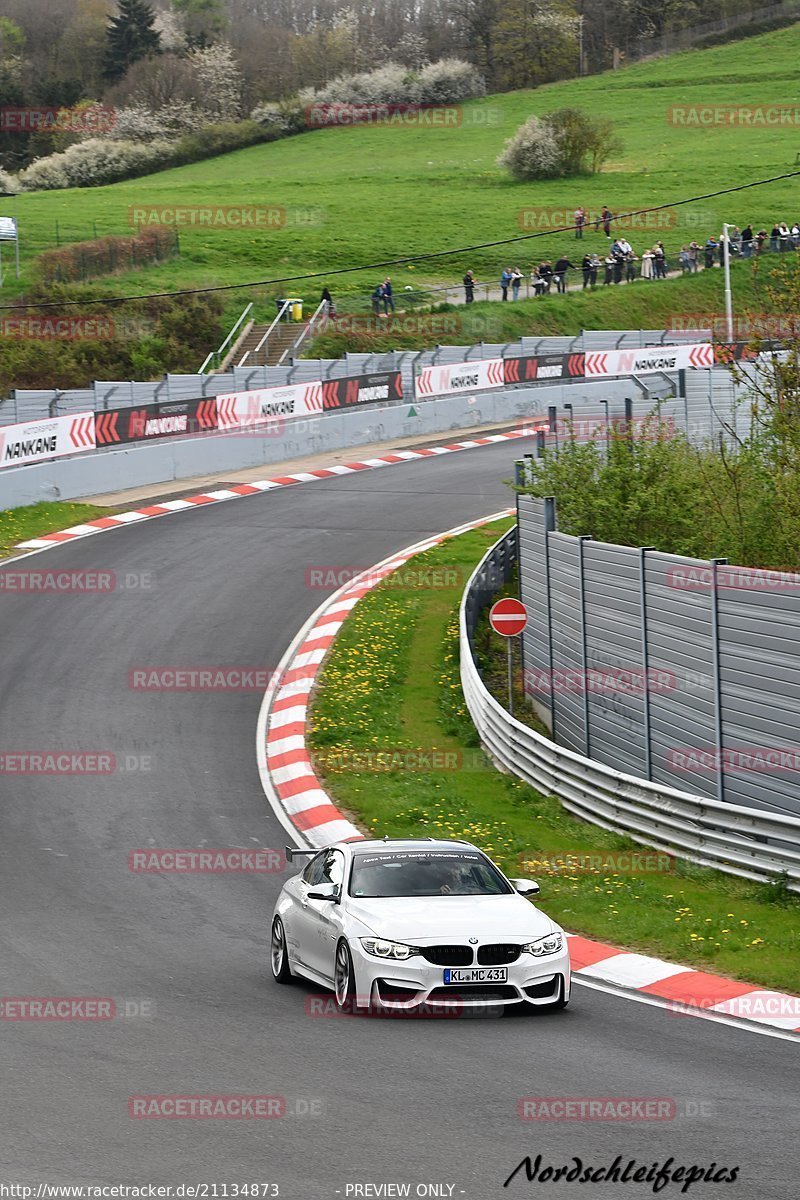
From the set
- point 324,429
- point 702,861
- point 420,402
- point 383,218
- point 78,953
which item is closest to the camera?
point 78,953

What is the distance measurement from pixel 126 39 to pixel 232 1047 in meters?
130

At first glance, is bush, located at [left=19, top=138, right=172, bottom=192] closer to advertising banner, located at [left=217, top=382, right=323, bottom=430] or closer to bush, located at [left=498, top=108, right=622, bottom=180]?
bush, located at [left=498, top=108, right=622, bottom=180]

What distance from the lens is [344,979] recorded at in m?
10.7

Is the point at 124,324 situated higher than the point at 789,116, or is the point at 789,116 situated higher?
the point at 789,116

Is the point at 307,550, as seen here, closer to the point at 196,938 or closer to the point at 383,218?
the point at 196,938

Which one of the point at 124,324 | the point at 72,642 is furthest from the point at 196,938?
the point at 124,324

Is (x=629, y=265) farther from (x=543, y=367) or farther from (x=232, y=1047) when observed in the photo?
(x=232, y=1047)

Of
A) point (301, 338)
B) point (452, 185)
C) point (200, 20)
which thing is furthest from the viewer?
point (200, 20)

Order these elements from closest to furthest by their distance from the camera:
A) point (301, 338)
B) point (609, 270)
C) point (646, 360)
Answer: point (646, 360) < point (301, 338) < point (609, 270)

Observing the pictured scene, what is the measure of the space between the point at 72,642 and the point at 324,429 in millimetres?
19235

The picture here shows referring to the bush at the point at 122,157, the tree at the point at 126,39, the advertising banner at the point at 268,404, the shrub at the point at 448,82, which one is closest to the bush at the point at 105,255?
the advertising banner at the point at 268,404

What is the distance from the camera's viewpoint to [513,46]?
13038cm

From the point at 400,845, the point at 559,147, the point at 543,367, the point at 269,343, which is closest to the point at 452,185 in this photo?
the point at 559,147

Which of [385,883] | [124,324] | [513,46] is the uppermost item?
[513,46]
